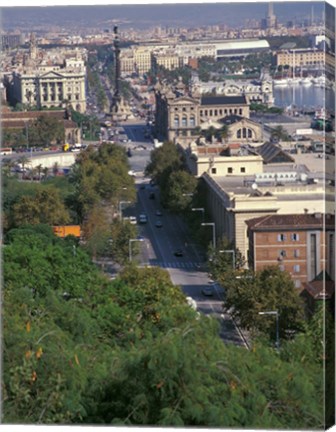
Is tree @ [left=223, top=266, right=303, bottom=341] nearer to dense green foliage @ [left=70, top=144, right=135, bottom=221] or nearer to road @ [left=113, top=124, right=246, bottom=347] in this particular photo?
road @ [left=113, top=124, right=246, bottom=347]

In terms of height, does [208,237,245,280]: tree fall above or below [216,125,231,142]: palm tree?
above

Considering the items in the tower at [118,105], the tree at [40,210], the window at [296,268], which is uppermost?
the window at [296,268]

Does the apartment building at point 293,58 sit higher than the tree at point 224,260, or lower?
higher

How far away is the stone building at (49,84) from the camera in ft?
83.2

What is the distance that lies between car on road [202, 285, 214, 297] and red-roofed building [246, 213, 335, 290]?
315mm

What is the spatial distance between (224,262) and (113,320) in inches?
110

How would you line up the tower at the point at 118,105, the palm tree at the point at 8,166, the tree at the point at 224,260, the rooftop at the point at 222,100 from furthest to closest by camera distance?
the tower at the point at 118,105 → the rooftop at the point at 222,100 → the palm tree at the point at 8,166 → the tree at the point at 224,260

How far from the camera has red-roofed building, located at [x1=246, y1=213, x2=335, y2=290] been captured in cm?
707

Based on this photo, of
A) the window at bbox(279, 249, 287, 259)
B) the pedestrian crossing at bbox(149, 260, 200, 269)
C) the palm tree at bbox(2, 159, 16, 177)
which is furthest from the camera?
the palm tree at bbox(2, 159, 16, 177)

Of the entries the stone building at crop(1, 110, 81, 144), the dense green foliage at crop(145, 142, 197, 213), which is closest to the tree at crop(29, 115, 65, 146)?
the stone building at crop(1, 110, 81, 144)

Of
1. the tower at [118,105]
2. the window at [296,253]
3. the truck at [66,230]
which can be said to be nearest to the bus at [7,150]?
the truck at [66,230]

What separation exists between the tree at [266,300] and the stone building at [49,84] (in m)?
17.2

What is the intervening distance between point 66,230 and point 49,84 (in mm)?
15508

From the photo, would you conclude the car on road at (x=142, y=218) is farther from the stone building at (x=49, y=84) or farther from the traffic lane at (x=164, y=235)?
the stone building at (x=49, y=84)
